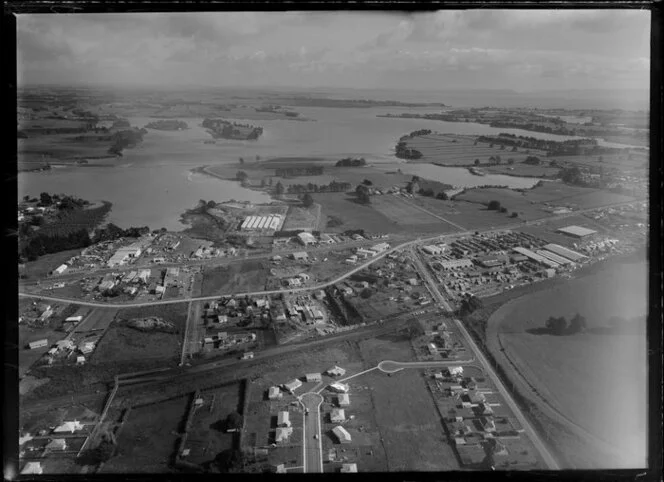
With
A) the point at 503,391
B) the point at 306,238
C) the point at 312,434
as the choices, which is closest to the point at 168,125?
the point at 306,238

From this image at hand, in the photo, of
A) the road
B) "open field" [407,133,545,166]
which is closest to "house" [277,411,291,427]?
the road

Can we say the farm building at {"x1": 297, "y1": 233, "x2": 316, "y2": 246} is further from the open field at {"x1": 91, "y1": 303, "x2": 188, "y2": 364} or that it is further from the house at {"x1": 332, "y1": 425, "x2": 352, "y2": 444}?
the house at {"x1": 332, "y1": 425, "x2": 352, "y2": 444}

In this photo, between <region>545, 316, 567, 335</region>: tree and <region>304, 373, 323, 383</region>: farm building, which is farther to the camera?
<region>545, 316, 567, 335</region>: tree

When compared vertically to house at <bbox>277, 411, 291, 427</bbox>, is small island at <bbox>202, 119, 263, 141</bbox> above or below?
above

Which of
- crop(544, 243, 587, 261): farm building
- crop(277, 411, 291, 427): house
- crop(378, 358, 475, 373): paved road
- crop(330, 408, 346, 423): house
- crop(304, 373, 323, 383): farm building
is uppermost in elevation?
crop(544, 243, 587, 261): farm building

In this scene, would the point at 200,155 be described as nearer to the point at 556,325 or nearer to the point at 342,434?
the point at 342,434

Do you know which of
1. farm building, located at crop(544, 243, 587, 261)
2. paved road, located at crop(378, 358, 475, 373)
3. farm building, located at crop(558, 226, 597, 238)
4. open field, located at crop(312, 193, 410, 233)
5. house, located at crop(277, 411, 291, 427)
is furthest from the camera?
open field, located at crop(312, 193, 410, 233)

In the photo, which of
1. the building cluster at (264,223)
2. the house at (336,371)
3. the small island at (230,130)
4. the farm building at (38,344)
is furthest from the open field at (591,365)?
the farm building at (38,344)
